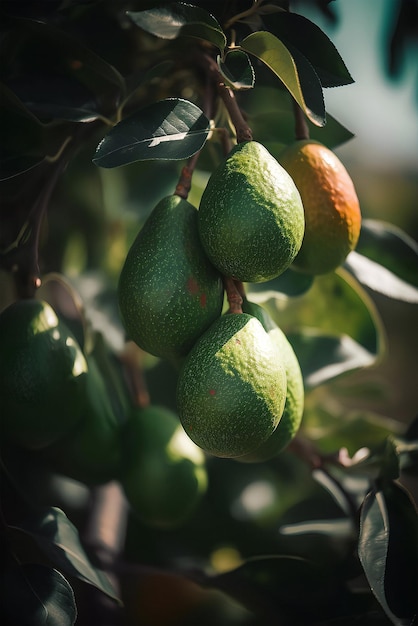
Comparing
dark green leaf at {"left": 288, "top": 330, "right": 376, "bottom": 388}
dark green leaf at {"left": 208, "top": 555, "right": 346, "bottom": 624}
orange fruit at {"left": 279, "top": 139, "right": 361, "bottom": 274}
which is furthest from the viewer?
dark green leaf at {"left": 288, "top": 330, "right": 376, "bottom": 388}

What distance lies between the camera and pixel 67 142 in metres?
0.84

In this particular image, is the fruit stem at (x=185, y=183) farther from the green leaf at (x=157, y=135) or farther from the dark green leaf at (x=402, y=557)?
the dark green leaf at (x=402, y=557)

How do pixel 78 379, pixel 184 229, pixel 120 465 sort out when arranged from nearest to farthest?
pixel 184 229
pixel 78 379
pixel 120 465

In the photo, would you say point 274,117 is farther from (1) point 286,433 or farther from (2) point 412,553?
(2) point 412,553

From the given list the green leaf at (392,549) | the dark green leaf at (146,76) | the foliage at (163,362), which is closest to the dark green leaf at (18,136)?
the foliage at (163,362)

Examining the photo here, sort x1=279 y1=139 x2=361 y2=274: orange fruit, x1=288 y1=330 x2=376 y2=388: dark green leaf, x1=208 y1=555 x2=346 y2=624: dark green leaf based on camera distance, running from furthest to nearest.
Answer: x1=288 y1=330 x2=376 y2=388: dark green leaf → x1=208 y1=555 x2=346 y2=624: dark green leaf → x1=279 y1=139 x2=361 y2=274: orange fruit

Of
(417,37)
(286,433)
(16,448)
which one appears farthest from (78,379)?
(417,37)

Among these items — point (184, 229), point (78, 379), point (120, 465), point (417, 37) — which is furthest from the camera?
point (417, 37)

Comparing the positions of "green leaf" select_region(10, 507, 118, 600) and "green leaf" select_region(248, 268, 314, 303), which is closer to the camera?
"green leaf" select_region(10, 507, 118, 600)

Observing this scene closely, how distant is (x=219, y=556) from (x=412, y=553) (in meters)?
0.38

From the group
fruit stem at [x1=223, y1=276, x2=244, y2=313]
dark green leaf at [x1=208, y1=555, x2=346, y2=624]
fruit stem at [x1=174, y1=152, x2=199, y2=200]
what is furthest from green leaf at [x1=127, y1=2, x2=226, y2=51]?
dark green leaf at [x1=208, y1=555, x2=346, y2=624]

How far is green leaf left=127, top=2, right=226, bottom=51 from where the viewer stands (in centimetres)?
63

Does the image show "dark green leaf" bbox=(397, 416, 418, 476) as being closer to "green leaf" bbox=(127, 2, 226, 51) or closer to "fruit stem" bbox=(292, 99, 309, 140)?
"fruit stem" bbox=(292, 99, 309, 140)

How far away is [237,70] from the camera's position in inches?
25.6
